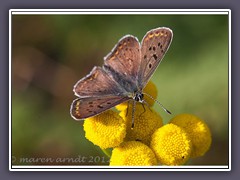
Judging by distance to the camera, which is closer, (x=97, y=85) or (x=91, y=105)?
(x=91, y=105)

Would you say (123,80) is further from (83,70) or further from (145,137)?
(83,70)

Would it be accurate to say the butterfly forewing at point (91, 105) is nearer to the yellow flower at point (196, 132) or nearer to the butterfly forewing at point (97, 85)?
the butterfly forewing at point (97, 85)

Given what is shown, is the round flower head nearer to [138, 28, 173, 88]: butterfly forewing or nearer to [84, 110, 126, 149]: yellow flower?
[138, 28, 173, 88]: butterfly forewing

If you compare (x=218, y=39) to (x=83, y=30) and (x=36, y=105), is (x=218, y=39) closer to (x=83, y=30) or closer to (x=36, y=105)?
(x=83, y=30)

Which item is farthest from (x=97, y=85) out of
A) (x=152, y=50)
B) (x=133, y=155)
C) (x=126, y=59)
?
(x=133, y=155)

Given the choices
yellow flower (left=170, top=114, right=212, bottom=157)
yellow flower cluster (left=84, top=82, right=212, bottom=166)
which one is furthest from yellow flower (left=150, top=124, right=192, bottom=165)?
yellow flower (left=170, top=114, right=212, bottom=157)

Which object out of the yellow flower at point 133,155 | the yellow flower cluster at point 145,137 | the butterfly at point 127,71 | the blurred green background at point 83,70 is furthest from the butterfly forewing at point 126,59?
the blurred green background at point 83,70

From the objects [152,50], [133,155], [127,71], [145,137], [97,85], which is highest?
[152,50]
